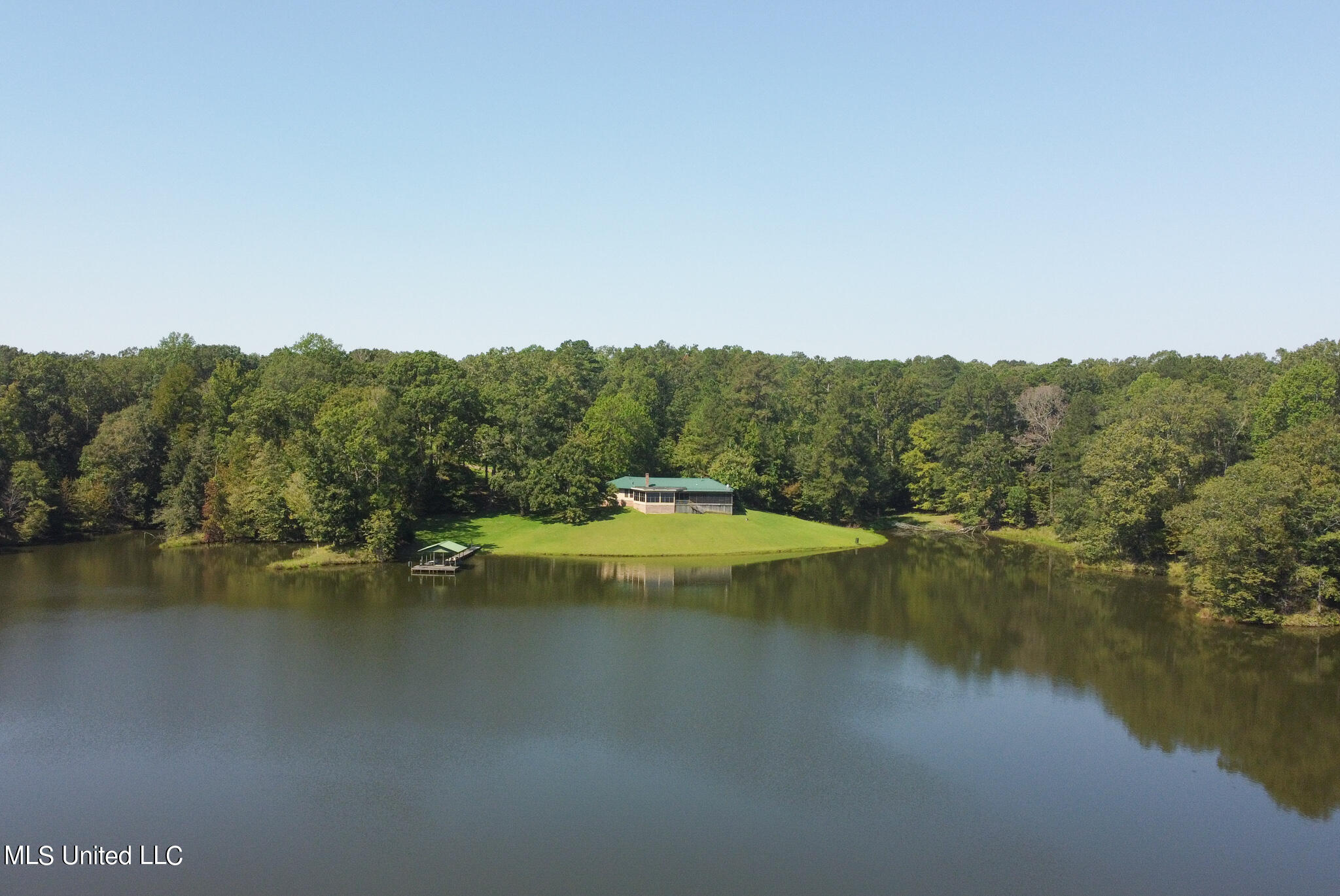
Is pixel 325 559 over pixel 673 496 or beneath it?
beneath

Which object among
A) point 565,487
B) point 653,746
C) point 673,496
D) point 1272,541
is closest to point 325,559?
point 565,487

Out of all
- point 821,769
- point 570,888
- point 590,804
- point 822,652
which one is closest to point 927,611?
point 822,652

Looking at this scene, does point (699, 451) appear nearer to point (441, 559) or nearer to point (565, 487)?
point (565, 487)

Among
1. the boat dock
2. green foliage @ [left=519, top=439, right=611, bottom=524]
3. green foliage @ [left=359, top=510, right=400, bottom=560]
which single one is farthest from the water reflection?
green foliage @ [left=519, top=439, right=611, bottom=524]

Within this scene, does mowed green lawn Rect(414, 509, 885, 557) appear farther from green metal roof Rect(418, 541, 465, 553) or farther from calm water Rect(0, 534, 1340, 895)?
calm water Rect(0, 534, 1340, 895)

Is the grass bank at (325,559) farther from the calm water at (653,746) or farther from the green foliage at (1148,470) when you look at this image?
the green foliage at (1148,470)

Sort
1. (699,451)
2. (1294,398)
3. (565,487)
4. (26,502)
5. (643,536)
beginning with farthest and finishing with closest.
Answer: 1. (699,451)
2. (565,487)
3. (643,536)
4. (1294,398)
5. (26,502)

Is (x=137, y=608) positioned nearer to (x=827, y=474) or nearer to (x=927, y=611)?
(x=927, y=611)
